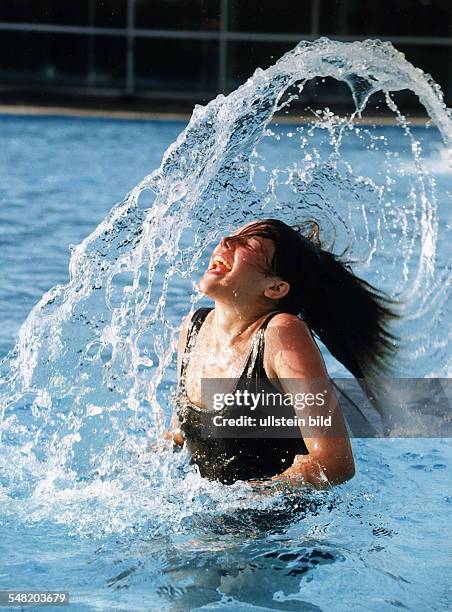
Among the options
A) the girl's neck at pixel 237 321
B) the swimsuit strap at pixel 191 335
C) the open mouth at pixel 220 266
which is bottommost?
the swimsuit strap at pixel 191 335

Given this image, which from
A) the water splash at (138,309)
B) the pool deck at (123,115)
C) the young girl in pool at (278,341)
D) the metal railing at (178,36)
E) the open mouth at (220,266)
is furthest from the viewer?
the metal railing at (178,36)

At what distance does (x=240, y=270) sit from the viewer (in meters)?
Answer: 3.30

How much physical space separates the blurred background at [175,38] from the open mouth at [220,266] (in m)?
15.8

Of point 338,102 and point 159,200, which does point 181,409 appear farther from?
point 338,102

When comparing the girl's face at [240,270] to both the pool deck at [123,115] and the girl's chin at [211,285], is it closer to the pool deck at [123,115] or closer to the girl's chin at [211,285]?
the girl's chin at [211,285]

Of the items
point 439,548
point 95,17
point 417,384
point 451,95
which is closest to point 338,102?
point 451,95

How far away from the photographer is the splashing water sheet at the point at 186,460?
3.39 meters

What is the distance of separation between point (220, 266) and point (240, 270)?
7 cm

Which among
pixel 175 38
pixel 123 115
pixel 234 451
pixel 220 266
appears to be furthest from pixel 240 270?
pixel 175 38

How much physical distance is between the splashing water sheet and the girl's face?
1.57 feet

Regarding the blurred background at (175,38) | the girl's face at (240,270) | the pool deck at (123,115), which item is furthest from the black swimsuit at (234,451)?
the blurred background at (175,38)

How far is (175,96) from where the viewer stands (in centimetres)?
1861

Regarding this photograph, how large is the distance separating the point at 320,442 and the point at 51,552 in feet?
3.39

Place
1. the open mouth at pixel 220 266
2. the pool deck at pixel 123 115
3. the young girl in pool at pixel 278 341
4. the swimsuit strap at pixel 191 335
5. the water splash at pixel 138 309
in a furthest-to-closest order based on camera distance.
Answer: the pool deck at pixel 123 115 < the water splash at pixel 138 309 < the swimsuit strap at pixel 191 335 < the open mouth at pixel 220 266 < the young girl in pool at pixel 278 341
